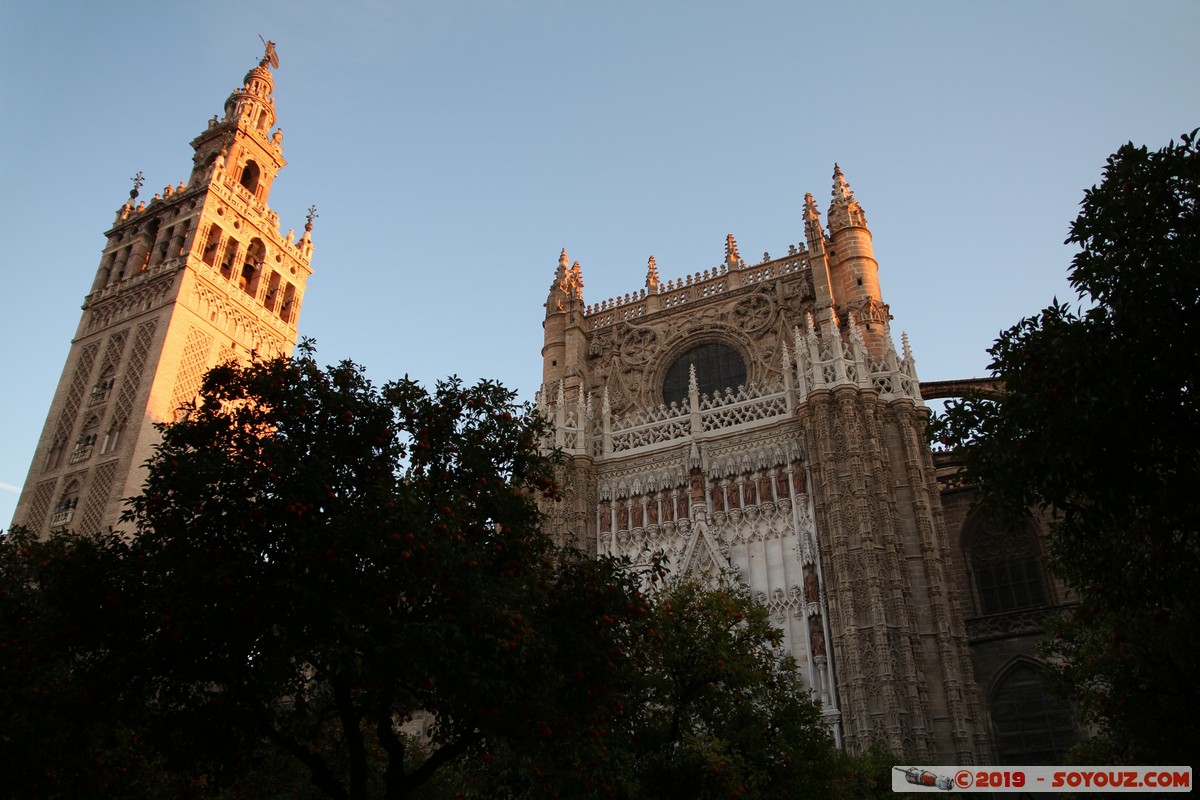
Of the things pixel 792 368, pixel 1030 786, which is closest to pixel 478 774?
pixel 1030 786

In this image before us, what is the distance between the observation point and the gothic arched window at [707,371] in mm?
29797

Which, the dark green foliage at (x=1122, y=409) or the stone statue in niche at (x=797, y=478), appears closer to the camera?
the dark green foliage at (x=1122, y=409)

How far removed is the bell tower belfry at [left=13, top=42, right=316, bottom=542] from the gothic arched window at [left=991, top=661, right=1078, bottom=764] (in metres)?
24.0

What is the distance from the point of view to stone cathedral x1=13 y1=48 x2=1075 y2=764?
830 inches

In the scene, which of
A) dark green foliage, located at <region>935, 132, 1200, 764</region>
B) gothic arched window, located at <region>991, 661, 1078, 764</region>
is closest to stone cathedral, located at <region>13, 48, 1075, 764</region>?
gothic arched window, located at <region>991, 661, 1078, 764</region>

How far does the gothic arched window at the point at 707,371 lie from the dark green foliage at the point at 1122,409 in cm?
1869

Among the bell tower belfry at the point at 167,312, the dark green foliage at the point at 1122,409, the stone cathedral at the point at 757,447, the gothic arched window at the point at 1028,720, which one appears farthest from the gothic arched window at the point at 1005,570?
the bell tower belfry at the point at 167,312

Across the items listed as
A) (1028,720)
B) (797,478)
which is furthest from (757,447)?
(1028,720)

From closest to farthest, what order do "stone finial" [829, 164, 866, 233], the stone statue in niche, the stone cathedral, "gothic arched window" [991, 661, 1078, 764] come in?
the stone cathedral
"gothic arched window" [991, 661, 1078, 764]
the stone statue in niche
"stone finial" [829, 164, 866, 233]

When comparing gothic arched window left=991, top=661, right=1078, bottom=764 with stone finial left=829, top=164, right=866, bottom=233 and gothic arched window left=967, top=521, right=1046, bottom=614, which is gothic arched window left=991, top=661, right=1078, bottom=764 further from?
stone finial left=829, top=164, right=866, bottom=233

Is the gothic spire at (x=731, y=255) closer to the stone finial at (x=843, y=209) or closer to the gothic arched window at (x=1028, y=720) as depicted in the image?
the stone finial at (x=843, y=209)

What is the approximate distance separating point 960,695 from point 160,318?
95.0 feet

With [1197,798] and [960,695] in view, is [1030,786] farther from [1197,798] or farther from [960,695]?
[960,695]

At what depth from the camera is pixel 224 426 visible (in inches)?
416
